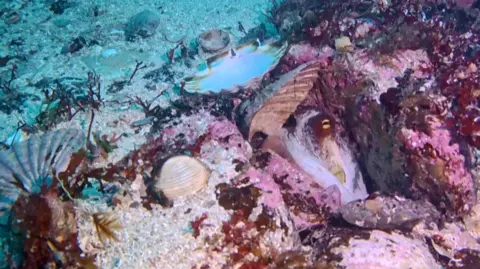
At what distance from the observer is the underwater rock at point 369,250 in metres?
3.17

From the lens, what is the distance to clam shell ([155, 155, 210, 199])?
341cm

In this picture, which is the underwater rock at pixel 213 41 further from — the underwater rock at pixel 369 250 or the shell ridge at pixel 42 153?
the underwater rock at pixel 369 250

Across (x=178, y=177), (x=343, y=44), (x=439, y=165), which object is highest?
(x=343, y=44)

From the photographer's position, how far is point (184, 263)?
3.06 meters

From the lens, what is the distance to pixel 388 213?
145 inches

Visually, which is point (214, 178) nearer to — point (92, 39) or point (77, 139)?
point (77, 139)

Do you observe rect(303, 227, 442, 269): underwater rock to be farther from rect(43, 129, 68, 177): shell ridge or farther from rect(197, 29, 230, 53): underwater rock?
rect(197, 29, 230, 53): underwater rock

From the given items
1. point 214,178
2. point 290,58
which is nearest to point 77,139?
point 214,178

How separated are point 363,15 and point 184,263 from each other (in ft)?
14.3

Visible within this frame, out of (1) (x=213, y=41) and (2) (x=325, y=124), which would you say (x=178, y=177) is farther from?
(1) (x=213, y=41)

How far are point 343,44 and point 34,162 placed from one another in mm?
3755

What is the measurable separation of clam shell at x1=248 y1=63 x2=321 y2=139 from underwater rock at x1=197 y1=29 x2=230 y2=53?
307 centimetres

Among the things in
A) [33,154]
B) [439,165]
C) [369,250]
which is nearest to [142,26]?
[33,154]

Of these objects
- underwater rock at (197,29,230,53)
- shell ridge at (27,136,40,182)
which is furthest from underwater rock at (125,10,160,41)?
shell ridge at (27,136,40,182)
